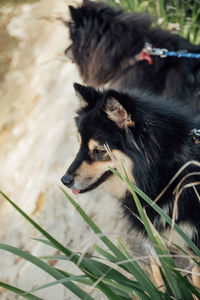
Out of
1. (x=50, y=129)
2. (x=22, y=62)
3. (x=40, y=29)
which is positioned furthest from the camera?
(x=40, y=29)

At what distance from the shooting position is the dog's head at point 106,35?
331 centimetres

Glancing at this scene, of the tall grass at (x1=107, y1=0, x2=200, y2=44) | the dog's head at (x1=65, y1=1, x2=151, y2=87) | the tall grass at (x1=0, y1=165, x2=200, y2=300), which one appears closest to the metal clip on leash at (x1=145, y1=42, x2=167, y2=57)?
the dog's head at (x1=65, y1=1, x2=151, y2=87)

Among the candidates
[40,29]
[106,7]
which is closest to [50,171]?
[106,7]

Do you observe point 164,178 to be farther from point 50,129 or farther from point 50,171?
point 50,129

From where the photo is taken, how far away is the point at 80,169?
6.88 feet

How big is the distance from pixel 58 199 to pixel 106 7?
1.74m

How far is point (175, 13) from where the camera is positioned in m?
4.29

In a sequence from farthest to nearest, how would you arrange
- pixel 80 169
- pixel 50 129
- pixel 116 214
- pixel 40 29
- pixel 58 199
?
pixel 40 29
pixel 50 129
pixel 58 199
pixel 116 214
pixel 80 169

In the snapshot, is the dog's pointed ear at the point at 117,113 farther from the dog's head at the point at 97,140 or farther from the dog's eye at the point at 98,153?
the dog's eye at the point at 98,153

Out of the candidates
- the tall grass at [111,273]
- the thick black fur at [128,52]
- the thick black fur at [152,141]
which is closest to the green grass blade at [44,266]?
the tall grass at [111,273]

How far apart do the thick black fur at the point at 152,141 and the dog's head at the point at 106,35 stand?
1353 mm

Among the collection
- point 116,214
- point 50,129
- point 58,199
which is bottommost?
point 116,214

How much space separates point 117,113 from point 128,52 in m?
1.56

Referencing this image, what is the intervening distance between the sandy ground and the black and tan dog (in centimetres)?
34
